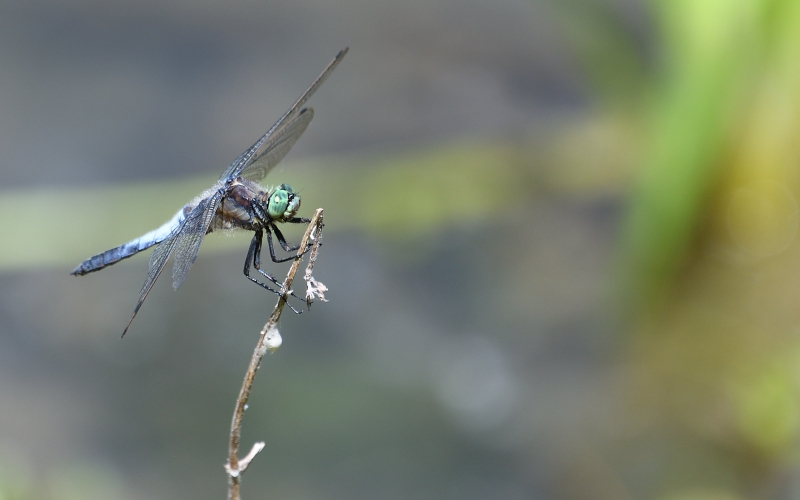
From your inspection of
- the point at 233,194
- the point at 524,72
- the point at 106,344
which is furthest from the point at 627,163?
the point at 106,344

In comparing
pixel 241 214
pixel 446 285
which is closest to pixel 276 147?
pixel 241 214

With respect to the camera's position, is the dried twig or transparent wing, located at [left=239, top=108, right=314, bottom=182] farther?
transparent wing, located at [left=239, top=108, right=314, bottom=182]

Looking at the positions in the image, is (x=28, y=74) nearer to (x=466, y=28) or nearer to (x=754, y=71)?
(x=466, y=28)

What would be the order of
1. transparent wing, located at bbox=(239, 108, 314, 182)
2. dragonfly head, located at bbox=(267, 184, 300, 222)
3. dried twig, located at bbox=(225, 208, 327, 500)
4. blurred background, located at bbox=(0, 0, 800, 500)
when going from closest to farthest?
dried twig, located at bbox=(225, 208, 327, 500) → dragonfly head, located at bbox=(267, 184, 300, 222) → transparent wing, located at bbox=(239, 108, 314, 182) → blurred background, located at bbox=(0, 0, 800, 500)

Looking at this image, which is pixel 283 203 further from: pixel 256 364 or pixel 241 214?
pixel 256 364

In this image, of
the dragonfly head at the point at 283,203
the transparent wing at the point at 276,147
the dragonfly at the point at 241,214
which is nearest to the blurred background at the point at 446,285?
the dragonfly at the point at 241,214

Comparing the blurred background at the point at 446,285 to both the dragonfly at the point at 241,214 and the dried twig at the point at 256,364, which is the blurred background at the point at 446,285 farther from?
the dried twig at the point at 256,364

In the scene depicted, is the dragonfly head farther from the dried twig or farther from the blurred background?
the blurred background

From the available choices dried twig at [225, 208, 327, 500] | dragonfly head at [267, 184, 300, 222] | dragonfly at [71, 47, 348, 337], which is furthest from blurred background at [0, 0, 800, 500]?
dried twig at [225, 208, 327, 500]
